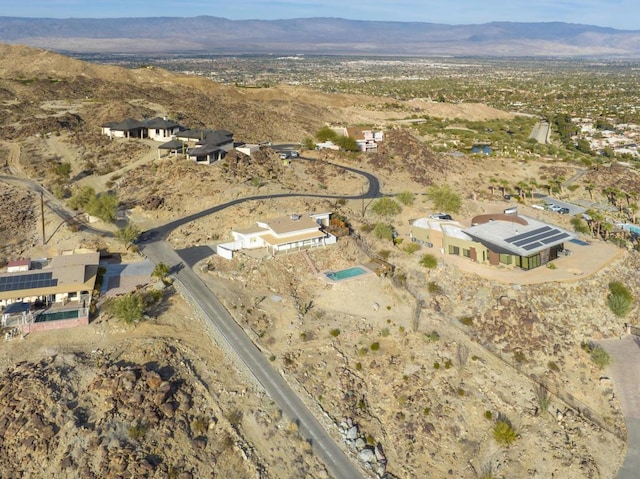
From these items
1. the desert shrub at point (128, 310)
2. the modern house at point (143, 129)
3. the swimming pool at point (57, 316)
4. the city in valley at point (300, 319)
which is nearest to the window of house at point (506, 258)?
the city in valley at point (300, 319)

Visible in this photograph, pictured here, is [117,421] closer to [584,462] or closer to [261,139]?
[584,462]

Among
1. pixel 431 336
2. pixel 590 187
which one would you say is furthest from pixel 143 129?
pixel 590 187

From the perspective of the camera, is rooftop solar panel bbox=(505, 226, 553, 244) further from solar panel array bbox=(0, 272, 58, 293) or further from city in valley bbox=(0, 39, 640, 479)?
solar panel array bbox=(0, 272, 58, 293)

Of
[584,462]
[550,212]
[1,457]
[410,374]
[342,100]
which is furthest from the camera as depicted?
[342,100]

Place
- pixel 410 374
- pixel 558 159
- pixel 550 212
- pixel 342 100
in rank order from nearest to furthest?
1. pixel 410 374
2. pixel 550 212
3. pixel 558 159
4. pixel 342 100

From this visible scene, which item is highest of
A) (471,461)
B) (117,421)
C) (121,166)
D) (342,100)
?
(342,100)

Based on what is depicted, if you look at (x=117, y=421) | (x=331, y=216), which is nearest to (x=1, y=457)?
(x=117, y=421)

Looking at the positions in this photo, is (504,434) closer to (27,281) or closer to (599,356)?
(599,356)
